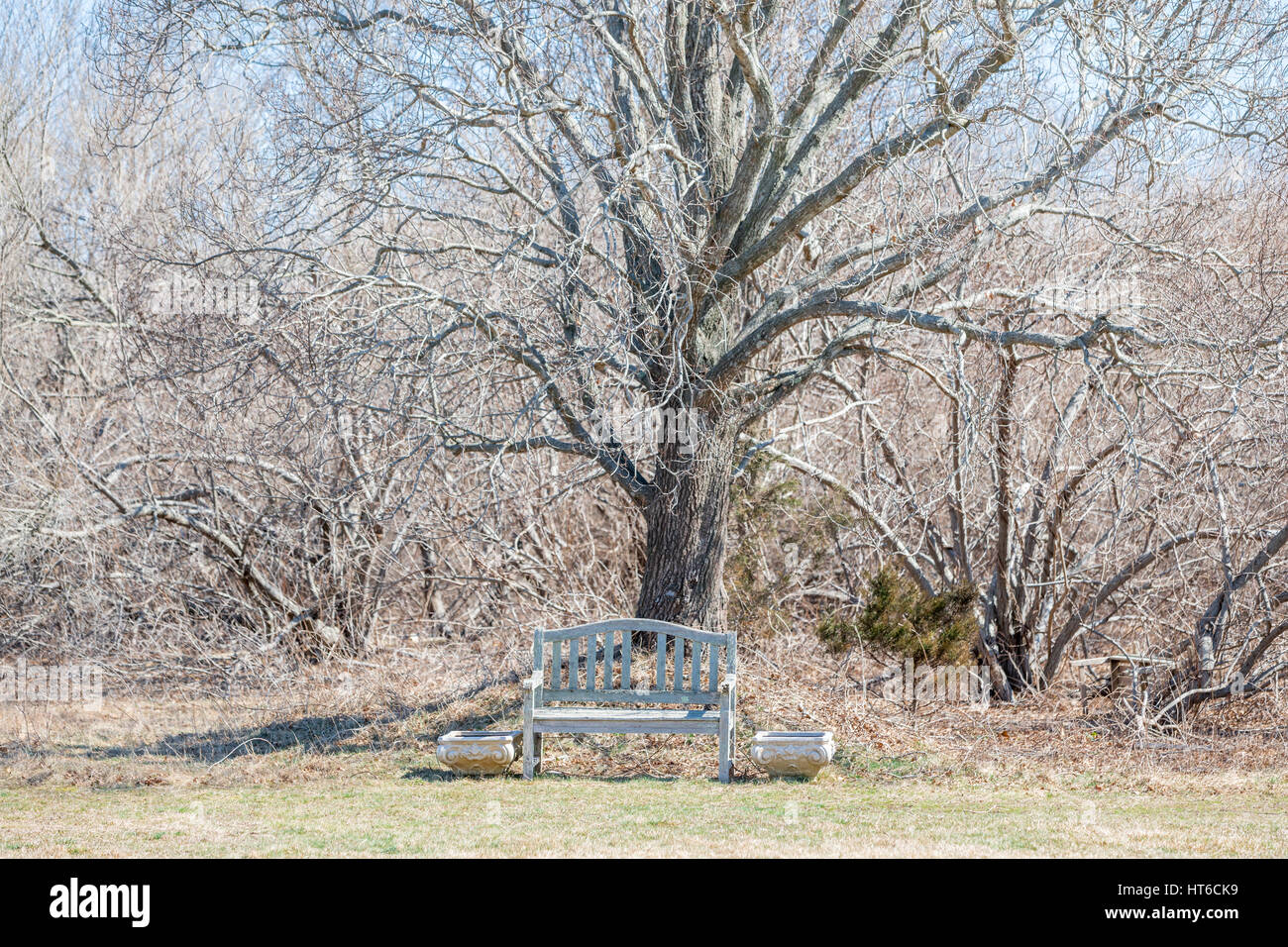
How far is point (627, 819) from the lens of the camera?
6.60 metres

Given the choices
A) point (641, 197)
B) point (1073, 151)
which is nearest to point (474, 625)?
point (641, 197)

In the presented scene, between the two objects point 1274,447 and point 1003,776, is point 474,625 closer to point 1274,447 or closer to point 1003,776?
point 1003,776

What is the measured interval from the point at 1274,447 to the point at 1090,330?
2518mm

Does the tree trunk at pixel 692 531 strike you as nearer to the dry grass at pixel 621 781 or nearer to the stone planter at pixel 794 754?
the dry grass at pixel 621 781

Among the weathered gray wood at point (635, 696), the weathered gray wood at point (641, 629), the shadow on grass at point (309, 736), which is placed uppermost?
the weathered gray wood at point (641, 629)

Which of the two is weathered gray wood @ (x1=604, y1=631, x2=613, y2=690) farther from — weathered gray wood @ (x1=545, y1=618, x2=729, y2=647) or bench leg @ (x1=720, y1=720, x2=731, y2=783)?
bench leg @ (x1=720, y1=720, x2=731, y2=783)

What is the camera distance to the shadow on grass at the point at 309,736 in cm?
972

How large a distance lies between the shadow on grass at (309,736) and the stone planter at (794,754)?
2.63 m

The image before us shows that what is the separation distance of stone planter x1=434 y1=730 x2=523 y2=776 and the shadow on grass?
4.35 feet

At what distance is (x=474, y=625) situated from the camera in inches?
560

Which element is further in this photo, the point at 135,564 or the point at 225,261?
the point at 135,564

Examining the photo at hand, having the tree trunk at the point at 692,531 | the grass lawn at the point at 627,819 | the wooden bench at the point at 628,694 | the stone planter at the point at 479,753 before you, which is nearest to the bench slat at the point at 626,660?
the wooden bench at the point at 628,694

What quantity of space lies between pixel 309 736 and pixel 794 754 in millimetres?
4347

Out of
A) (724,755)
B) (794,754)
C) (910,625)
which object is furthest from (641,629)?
(910,625)
